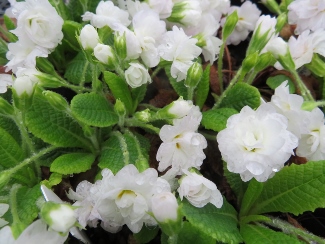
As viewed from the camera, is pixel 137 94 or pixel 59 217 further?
pixel 137 94

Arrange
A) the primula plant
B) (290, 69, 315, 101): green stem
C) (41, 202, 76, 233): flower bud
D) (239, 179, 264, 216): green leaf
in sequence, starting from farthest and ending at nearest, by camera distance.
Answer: (290, 69, 315, 101): green stem, (239, 179, 264, 216): green leaf, the primula plant, (41, 202, 76, 233): flower bud

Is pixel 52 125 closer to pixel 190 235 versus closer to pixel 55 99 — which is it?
pixel 55 99

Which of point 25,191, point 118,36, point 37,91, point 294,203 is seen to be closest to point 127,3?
point 118,36

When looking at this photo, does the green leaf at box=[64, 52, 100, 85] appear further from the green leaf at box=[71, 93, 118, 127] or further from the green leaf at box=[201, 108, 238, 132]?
the green leaf at box=[201, 108, 238, 132]

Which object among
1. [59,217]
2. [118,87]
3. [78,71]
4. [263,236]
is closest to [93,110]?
[118,87]

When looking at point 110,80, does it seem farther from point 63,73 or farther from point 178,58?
point 63,73

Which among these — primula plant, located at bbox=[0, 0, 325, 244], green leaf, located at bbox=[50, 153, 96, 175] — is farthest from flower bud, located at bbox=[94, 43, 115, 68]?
green leaf, located at bbox=[50, 153, 96, 175]

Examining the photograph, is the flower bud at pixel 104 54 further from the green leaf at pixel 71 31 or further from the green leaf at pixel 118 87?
the green leaf at pixel 71 31
